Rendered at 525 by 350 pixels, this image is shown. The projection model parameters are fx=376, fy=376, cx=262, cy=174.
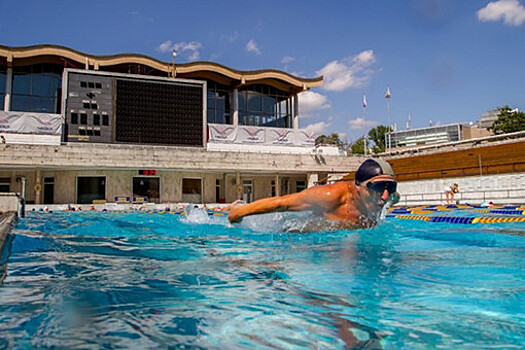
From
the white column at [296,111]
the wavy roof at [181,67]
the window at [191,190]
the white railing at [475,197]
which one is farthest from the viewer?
the white column at [296,111]

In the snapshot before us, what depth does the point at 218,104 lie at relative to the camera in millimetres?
36594

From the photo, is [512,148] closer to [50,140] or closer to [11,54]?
[50,140]

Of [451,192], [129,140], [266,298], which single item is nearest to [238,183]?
[129,140]

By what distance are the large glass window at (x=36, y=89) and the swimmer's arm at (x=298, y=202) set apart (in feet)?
108

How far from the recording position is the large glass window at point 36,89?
31.3m

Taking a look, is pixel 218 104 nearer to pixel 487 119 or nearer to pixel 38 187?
pixel 38 187

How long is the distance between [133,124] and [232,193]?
32.5 feet

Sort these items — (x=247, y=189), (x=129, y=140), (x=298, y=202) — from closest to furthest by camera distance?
(x=298, y=202)
(x=129, y=140)
(x=247, y=189)

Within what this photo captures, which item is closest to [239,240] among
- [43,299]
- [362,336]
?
[43,299]

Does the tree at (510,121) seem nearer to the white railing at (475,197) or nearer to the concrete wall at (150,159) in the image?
the concrete wall at (150,159)

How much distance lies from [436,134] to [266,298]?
4055 inches

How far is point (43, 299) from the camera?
5.74 feet

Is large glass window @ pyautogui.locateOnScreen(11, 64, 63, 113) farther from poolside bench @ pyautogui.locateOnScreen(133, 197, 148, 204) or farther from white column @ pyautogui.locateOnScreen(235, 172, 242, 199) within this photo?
white column @ pyautogui.locateOnScreen(235, 172, 242, 199)

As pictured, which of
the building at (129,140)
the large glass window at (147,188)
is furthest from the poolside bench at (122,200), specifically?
the large glass window at (147,188)
